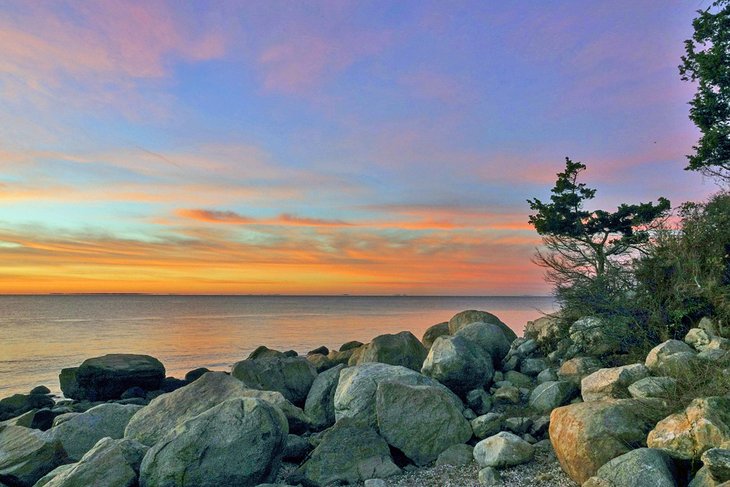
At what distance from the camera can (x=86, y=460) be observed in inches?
340

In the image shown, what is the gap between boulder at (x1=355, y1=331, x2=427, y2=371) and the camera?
50.2 feet

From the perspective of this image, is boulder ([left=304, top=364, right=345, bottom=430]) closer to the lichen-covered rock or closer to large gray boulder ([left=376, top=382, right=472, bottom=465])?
the lichen-covered rock

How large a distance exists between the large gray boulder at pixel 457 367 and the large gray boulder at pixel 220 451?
4.76 metres

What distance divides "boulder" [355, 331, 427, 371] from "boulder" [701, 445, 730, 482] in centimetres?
920

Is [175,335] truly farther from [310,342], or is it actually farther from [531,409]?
[531,409]

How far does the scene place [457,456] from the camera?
31.1 ft

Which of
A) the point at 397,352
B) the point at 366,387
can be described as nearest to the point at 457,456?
the point at 366,387

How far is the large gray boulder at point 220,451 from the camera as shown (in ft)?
28.0

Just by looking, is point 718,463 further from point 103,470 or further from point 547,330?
point 547,330

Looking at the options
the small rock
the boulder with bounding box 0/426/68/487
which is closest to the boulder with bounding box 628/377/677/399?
the small rock

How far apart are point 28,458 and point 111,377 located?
36.7ft

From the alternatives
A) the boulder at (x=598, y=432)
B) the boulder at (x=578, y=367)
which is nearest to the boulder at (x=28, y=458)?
the boulder at (x=598, y=432)

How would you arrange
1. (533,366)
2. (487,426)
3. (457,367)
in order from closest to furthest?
(487,426)
(457,367)
(533,366)

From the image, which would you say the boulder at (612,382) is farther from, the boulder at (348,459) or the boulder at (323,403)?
the boulder at (323,403)
